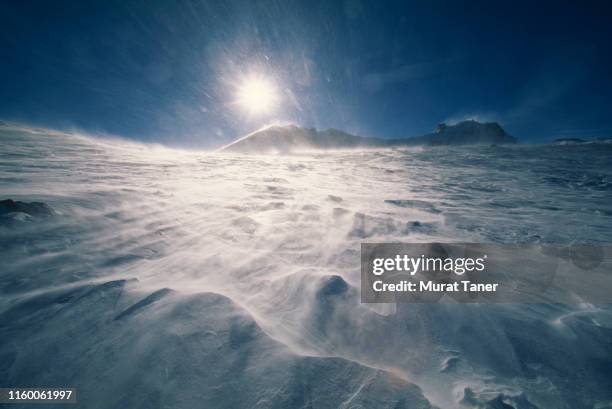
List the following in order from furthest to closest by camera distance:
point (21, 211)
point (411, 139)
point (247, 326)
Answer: point (411, 139) < point (21, 211) < point (247, 326)

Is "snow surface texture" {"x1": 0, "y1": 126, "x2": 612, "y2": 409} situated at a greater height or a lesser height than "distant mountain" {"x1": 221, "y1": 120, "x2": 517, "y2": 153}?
lesser

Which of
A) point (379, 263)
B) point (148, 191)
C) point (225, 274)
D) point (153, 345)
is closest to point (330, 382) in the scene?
point (153, 345)

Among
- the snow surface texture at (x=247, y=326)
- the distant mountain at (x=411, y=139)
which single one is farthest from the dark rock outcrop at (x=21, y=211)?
the distant mountain at (x=411, y=139)

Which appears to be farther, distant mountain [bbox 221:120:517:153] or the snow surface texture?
distant mountain [bbox 221:120:517:153]

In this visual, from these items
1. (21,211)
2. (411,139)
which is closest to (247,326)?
(21,211)

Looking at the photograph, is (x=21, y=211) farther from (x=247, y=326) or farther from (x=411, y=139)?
(x=411, y=139)

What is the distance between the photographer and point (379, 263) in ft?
8.45

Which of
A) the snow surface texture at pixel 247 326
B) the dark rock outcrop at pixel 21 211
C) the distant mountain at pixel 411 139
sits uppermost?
the distant mountain at pixel 411 139

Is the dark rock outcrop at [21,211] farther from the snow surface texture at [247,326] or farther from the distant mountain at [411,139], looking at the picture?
the distant mountain at [411,139]

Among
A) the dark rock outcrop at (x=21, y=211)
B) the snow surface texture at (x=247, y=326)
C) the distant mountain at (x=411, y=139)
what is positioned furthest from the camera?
the distant mountain at (x=411, y=139)

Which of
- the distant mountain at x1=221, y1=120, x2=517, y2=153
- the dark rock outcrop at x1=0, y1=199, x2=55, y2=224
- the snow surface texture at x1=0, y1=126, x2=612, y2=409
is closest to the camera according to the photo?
the snow surface texture at x1=0, y1=126, x2=612, y2=409

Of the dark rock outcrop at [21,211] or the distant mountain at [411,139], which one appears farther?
the distant mountain at [411,139]

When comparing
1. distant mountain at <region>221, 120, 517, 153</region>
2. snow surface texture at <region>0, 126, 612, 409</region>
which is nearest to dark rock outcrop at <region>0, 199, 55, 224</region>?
snow surface texture at <region>0, 126, 612, 409</region>

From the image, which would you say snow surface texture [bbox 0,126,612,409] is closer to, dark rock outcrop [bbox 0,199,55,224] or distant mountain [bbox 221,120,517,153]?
dark rock outcrop [bbox 0,199,55,224]
